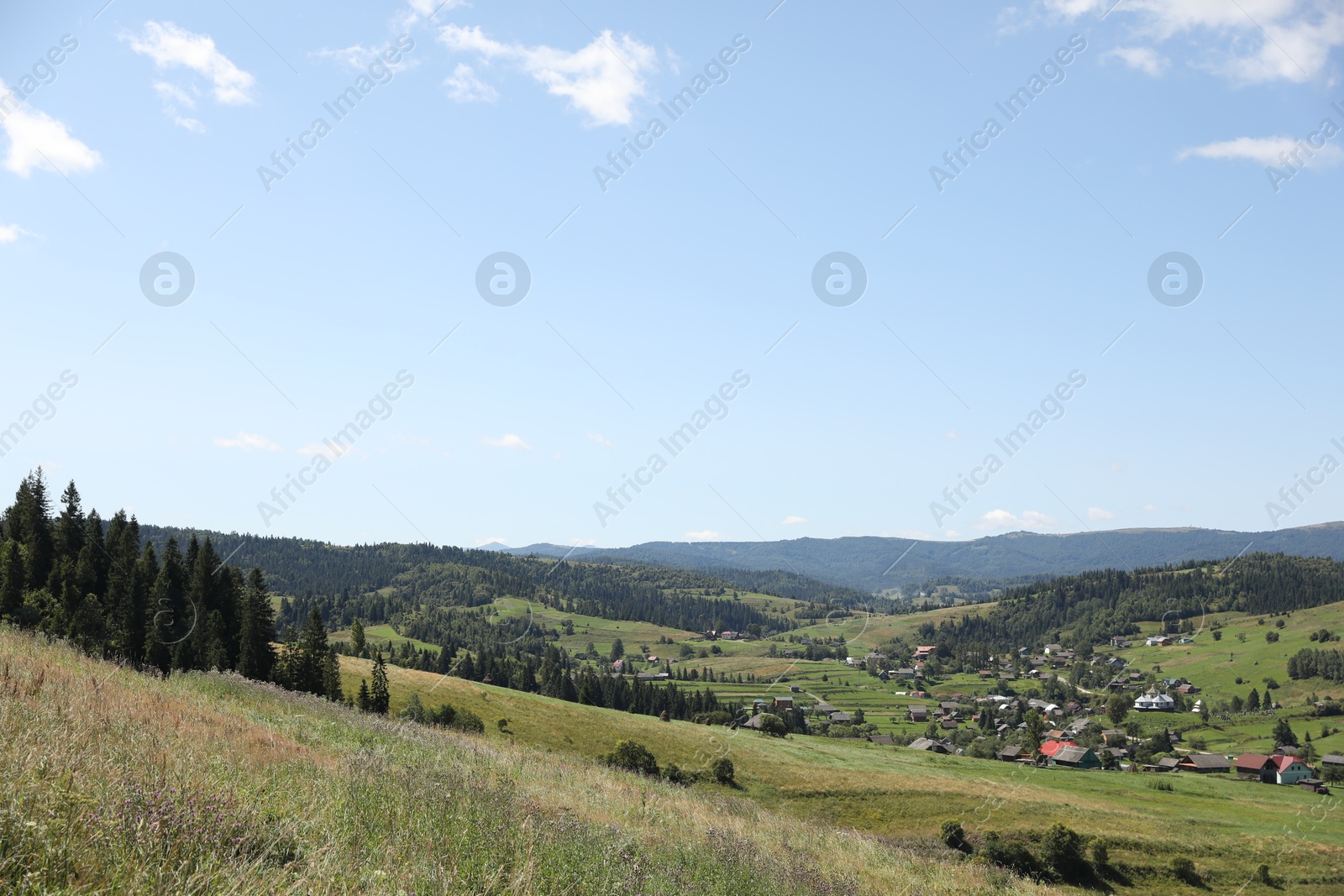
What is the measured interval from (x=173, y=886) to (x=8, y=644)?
564 inches

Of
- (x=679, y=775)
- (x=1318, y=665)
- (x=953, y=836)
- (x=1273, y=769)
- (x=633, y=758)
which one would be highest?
(x=633, y=758)

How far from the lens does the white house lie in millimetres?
161875

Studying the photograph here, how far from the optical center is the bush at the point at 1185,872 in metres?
41.0

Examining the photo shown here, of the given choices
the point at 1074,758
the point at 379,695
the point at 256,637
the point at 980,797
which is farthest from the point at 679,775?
the point at 1074,758

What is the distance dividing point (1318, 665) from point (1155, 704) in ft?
125

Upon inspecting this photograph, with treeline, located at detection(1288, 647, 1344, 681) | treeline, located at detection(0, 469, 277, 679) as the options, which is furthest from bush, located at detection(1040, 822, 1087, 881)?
treeline, located at detection(1288, 647, 1344, 681)

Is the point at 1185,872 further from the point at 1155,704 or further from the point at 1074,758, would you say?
the point at 1155,704

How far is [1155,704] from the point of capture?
163875mm

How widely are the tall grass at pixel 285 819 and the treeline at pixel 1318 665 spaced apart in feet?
681

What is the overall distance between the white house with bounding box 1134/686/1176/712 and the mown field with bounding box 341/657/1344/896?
97.4 metres

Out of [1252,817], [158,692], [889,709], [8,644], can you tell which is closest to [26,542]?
[8,644]

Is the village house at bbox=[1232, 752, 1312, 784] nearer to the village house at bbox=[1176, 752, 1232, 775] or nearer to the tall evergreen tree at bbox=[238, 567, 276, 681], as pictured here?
the village house at bbox=[1176, 752, 1232, 775]

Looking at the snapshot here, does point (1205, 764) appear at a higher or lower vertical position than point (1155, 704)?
higher

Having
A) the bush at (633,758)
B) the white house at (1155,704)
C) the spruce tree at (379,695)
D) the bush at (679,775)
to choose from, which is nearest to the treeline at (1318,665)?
the white house at (1155,704)
